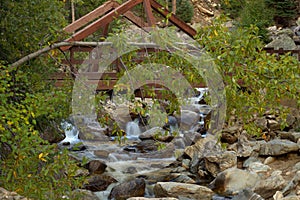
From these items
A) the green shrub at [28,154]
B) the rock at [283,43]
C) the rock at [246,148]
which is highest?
the rock at [283,43]

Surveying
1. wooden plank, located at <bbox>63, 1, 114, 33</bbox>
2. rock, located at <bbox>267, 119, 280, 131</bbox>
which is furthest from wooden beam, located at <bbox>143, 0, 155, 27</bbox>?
rock, located at <bbox>267, 119, 280, 131</bbox>

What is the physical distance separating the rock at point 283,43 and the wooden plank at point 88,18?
12.0 m

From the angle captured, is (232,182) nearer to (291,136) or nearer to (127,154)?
(291,136)

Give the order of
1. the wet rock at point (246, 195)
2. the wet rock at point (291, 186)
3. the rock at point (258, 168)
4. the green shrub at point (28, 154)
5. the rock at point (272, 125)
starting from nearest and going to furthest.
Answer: the green shrub at point (28, 154) → the wet rock at point (246, 195) → the wet rock at point (291, 186) → the rock at point (258, 168) → the rock at point (272, 125)

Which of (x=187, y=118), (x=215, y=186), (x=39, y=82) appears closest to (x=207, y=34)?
(x=39, y=82)

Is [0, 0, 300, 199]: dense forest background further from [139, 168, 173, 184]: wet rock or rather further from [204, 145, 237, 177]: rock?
[204, 145, 237, 177]: rock

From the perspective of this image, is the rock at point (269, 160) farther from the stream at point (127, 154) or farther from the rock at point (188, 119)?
the rock at point (188, 119)

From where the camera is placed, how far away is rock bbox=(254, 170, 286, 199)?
7412 millimetres

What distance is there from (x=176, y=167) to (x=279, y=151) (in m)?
2.48

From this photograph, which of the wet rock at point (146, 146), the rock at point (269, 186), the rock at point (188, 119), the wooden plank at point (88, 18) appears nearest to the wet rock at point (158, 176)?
the wet rock at point (146, 146)

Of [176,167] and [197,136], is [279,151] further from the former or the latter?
[197,136]

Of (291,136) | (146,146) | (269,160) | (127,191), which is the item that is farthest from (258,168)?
(146,146)

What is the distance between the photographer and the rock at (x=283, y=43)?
834 inches

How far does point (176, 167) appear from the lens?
404 inches
